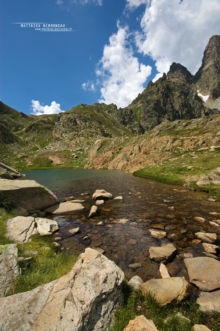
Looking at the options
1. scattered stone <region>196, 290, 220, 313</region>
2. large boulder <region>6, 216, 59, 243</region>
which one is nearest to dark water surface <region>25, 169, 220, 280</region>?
large boulder <region>6, 216, 59, 243</region>

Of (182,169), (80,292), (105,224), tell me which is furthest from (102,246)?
(182,169)

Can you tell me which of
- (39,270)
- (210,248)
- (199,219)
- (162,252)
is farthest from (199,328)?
(199,219)

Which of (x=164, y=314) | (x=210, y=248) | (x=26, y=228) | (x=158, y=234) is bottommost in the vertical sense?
(x=158, y=234)

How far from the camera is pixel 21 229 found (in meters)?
9.01

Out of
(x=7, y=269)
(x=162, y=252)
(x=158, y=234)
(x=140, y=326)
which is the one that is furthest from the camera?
(x=158, y=234)

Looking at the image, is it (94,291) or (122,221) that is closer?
(94,291)

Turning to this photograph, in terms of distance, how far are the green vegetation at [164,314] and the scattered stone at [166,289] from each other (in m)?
0.15

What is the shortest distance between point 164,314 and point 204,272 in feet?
9.87

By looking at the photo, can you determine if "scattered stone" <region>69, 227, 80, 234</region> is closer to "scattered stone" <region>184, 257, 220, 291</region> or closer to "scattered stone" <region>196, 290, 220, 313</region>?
"scattered stone" <region>184, 257, 220, 291</region>

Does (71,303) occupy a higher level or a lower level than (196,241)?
higher

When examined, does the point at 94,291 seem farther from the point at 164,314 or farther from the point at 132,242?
the point at 132,242

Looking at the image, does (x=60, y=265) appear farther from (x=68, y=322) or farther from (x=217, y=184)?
(x=217, y=184)

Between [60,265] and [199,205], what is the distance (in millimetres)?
14591

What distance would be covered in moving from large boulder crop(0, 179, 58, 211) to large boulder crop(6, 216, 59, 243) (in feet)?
10.1
